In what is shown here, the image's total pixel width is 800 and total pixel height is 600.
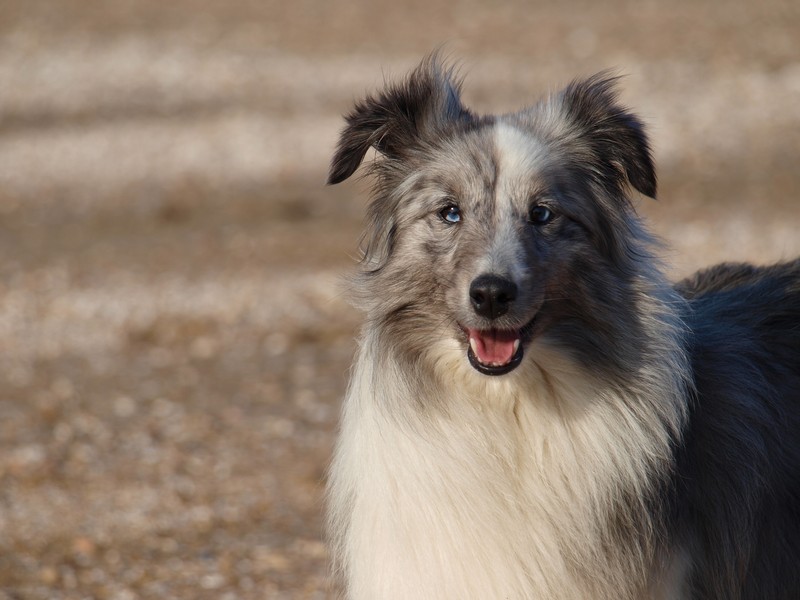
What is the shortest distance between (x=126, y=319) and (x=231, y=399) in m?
2.45

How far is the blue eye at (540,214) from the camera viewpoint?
13.0 feet

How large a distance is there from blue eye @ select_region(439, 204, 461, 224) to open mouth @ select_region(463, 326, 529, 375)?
41 cm

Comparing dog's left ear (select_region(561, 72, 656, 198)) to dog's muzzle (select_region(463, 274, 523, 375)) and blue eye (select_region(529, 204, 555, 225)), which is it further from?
dog's muzzle (select_region(463, 274, 523, 375))

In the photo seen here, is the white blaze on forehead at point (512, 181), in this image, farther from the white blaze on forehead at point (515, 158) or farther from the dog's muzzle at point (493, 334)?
the dog's muzzle at point (493, 334)

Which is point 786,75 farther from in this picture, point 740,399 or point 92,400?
point 740,399

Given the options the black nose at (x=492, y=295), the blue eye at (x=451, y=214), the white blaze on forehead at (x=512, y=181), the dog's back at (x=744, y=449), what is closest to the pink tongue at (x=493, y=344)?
the black nose at (x=492, y=295)

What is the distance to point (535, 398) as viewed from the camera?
154 inches

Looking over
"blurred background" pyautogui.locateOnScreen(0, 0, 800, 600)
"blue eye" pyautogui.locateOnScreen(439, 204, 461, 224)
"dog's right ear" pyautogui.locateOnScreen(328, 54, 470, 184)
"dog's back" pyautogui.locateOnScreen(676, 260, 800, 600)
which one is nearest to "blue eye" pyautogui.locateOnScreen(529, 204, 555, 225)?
"blue eye" pyautogui.locateOnScreen(439, 204, 461, 224)

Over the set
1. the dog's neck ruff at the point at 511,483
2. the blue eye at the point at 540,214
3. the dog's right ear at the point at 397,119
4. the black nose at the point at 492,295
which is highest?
the dog's right ear at the point at 397,119

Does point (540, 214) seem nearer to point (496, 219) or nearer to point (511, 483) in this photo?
point (496, 219)

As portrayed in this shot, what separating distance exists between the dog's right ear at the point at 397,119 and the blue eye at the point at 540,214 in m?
0.52

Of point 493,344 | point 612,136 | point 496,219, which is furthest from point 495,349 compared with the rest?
point 612,136

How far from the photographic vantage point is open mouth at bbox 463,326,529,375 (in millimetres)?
3777

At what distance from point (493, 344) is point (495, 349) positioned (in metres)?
0.02
